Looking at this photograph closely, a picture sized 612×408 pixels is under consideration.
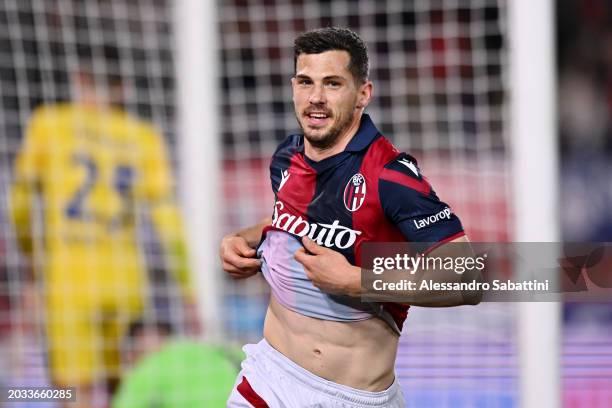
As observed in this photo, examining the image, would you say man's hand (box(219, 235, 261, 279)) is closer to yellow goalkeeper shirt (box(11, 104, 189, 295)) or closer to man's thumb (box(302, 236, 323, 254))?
man's thumb (box(302, 236, 323, 254))

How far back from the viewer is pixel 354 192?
3314mm

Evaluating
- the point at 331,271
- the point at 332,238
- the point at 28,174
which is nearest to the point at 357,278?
the point at 331,271

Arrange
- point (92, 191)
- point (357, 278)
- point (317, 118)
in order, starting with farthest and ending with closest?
point (92, 191) < point (317, 118) < point (357, 278)

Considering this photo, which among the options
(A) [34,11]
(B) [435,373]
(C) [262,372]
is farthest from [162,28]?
(C) [262,372]

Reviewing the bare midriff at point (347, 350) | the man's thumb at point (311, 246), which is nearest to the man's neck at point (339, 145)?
the man's thumb at point (311, 246)

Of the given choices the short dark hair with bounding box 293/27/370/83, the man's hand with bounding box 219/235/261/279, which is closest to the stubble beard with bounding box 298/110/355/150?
the short dark hair with bounding box 293/27/370/83

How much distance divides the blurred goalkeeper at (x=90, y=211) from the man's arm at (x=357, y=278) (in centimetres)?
271

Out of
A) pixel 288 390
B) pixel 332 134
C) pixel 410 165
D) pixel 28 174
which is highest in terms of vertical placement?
pixel 332 134

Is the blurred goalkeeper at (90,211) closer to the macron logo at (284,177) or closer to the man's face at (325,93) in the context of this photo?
the macron logo at (284,177)

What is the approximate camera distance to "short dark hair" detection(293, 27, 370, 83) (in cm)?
330

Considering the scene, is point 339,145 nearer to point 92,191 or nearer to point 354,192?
point 354,192

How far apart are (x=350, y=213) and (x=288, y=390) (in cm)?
60

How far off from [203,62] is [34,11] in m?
1.09

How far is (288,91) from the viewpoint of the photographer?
20.3 feet
